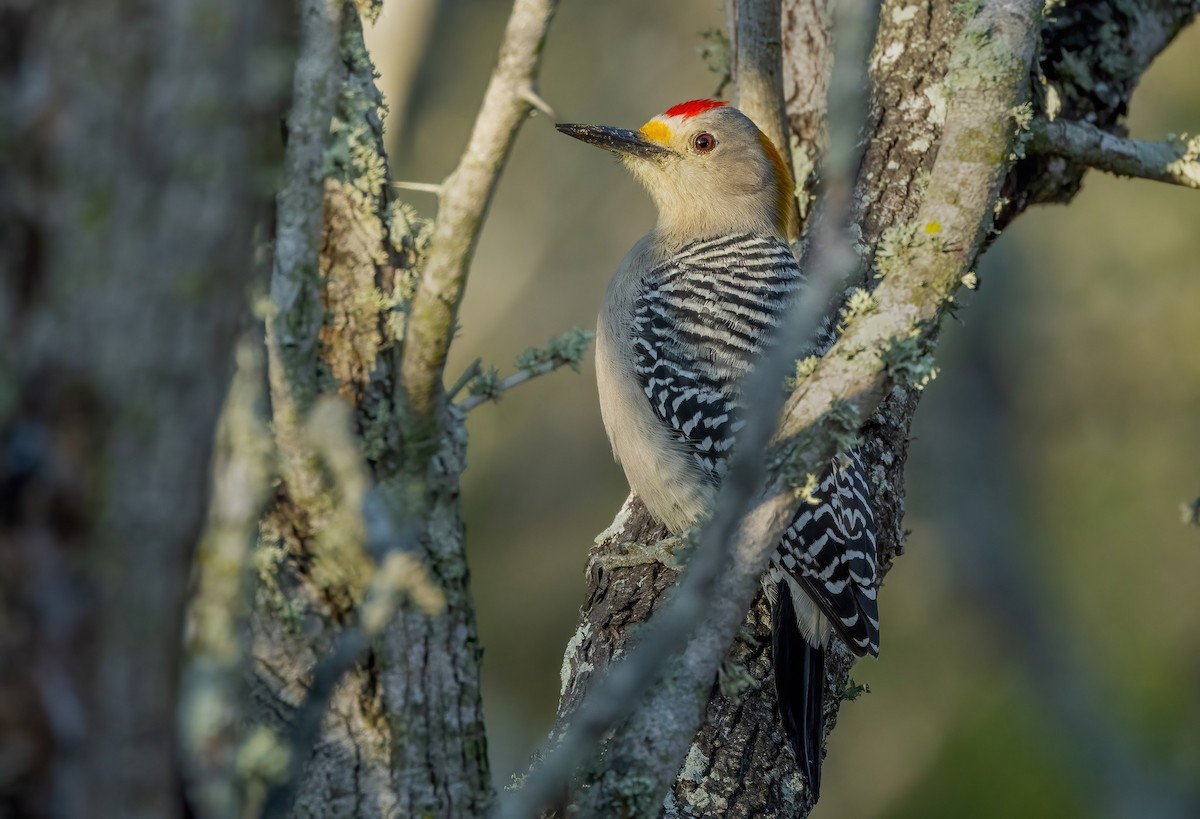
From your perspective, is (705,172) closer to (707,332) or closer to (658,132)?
(658,132)

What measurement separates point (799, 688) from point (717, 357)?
1433mm

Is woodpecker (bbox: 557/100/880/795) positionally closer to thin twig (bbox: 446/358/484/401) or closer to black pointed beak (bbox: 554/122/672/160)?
black pointed beak (bbox: 554/122/672/160)

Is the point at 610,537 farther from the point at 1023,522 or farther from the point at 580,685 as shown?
the point at 1023,522

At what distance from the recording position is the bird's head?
5.11 metres

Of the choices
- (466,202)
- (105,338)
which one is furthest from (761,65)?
(105,338)

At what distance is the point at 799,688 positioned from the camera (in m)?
3.47

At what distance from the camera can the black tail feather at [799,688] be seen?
333 centimetres

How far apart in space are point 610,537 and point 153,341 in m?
3.11

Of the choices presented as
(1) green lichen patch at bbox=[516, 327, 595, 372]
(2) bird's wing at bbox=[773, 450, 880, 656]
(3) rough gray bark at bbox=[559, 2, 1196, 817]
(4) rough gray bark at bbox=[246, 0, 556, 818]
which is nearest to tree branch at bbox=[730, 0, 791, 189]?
(3) rough gray bark at bbox=[559, 2, 1196, 817]

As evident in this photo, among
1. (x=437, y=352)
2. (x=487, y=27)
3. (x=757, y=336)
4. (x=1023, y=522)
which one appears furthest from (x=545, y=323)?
(x=437, y=352)

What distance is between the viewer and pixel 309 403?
70.7 inches

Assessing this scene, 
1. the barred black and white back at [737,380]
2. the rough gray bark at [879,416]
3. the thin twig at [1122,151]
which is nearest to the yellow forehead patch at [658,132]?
the barred black and white back at [737,380]

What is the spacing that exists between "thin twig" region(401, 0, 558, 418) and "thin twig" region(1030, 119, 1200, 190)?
2.58m

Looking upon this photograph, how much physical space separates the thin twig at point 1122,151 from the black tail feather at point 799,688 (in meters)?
1.64
